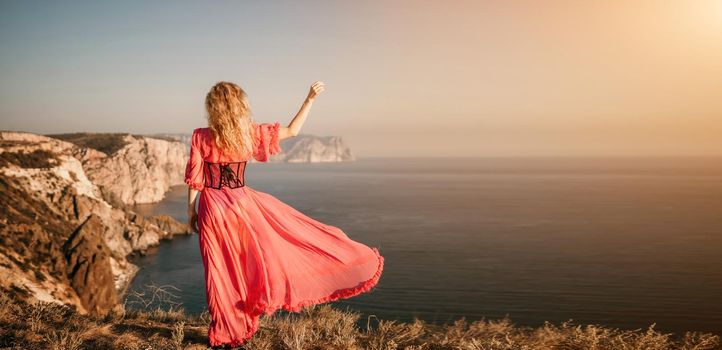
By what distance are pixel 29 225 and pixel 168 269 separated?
20201 millimetres

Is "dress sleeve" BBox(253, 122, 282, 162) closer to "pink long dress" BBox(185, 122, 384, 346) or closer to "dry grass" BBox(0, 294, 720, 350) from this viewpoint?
"pink long dress" BBox(185, 122, 384, 346)

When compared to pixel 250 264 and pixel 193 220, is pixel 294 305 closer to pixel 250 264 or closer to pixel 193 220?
pixel 250 264

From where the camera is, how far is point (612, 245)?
4875 centimetres

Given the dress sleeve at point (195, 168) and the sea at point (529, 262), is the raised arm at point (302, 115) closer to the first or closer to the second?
the dress sleeve at point (195, 168)

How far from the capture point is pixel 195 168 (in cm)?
421

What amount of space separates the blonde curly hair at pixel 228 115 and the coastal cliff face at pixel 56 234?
38.2 ft

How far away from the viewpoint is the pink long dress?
4.17 meters

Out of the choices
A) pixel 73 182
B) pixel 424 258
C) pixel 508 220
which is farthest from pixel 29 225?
pixel 508 220

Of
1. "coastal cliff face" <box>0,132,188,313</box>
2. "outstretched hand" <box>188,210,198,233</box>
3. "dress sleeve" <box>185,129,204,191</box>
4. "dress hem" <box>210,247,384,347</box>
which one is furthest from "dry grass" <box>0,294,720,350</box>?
"coastal cliff face" <box>0,132,188,313</box>

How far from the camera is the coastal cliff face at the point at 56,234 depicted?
1858 centimetres

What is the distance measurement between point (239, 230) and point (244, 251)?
0.70 feet

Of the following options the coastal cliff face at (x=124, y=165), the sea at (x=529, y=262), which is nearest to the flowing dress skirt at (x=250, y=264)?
the sea at (x=529, y=262)

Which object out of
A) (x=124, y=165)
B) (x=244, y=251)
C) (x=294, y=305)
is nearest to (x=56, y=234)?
(x=244, y=251)

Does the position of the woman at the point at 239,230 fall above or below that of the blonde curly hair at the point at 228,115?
below
